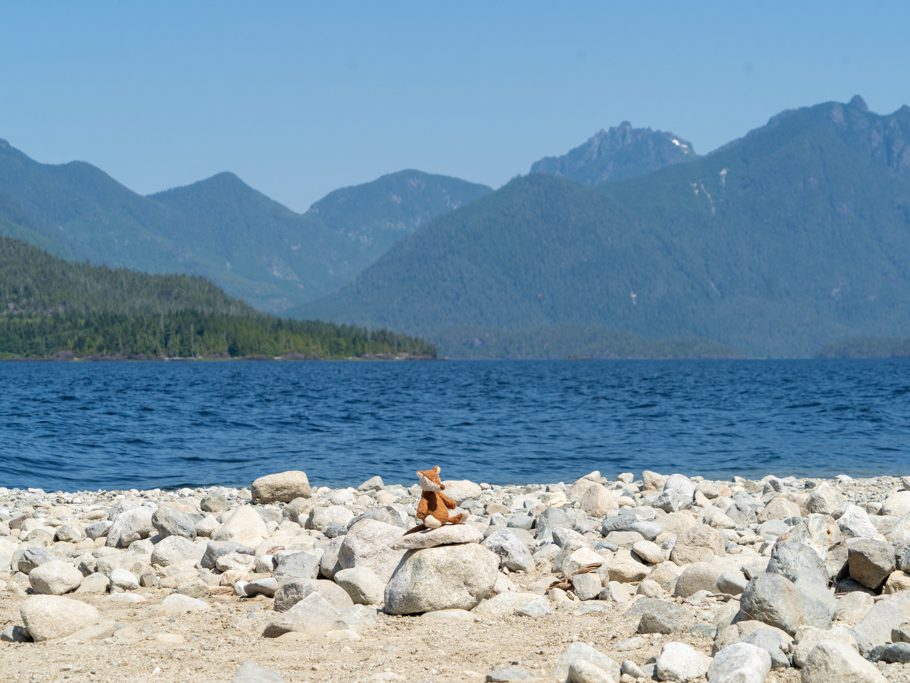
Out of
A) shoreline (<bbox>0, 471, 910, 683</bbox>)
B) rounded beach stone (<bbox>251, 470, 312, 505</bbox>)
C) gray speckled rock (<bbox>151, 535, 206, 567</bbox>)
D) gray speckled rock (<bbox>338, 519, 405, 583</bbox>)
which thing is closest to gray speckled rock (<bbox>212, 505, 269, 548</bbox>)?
shoreline (<bbox>0, 471, 910, 683</bbox>)

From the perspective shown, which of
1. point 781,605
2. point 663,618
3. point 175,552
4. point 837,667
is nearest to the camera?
point 837,667

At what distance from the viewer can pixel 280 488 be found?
22.1 m

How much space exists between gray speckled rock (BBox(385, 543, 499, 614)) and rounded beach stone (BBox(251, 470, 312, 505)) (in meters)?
11.1

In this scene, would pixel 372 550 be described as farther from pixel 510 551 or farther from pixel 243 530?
pixel 243 530

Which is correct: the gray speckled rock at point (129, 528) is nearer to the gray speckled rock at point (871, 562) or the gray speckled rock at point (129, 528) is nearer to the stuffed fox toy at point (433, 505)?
the stuffed fox toy at point (433, 505)

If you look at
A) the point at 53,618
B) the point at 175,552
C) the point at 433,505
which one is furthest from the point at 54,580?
the point at 433,505

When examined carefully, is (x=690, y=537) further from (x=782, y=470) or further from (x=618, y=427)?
(x=618, y=427)

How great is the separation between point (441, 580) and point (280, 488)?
37.7ft

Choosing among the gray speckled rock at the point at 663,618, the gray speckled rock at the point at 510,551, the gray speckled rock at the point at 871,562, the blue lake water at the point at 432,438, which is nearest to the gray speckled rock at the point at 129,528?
the gray speckled rock at the point at 510,551

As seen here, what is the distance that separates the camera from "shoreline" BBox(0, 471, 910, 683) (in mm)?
8969

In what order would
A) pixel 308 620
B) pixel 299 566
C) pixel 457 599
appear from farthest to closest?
pixel 299 566 < pixel 457 599 < pixel 308 620

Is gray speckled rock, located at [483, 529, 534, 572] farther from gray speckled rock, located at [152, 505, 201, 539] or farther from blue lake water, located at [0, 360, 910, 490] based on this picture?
blue lake water, located at [0, 360, 910, 490]

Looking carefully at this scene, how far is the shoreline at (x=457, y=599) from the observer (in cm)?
897

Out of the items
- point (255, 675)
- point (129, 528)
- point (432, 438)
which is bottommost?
point (432, 438)
